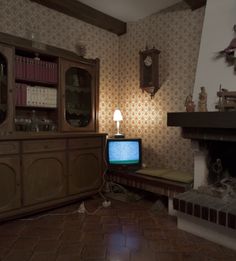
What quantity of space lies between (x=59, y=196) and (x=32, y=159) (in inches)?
21.3

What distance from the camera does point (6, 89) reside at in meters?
2.28

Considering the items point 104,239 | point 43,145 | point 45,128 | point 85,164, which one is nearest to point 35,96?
point 45,128

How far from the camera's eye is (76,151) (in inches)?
108

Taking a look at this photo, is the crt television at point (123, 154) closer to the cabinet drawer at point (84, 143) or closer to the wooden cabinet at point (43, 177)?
the cabinet drawer at point (84, 143)

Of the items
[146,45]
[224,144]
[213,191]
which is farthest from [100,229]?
[146,45]

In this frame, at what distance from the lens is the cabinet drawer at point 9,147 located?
215 centimetres

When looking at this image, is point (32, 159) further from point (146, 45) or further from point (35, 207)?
point (146, 45)

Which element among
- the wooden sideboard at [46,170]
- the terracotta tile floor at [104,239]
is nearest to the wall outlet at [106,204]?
the terracotta tile floor at [104,239]

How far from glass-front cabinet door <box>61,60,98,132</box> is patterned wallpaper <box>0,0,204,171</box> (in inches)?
16.3

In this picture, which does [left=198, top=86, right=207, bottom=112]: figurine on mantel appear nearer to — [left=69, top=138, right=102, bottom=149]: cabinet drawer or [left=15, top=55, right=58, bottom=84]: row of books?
[left=69, top=138, right=102, bottom=149]: cabinet drawer

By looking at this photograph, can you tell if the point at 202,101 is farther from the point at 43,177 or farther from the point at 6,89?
the point at 6,89

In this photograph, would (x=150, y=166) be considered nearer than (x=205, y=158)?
No

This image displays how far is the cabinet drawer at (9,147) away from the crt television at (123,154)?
1156mm

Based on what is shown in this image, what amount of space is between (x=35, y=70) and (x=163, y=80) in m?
1.62
